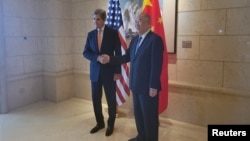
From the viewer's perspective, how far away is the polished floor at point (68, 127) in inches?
111

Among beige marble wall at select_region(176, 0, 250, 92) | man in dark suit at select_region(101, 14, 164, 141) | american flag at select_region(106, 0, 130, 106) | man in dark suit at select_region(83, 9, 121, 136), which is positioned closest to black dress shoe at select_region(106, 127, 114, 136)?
man in dark suit at select_region(83, 9, 121, 136)

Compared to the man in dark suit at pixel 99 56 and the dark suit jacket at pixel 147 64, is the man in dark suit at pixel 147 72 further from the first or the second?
the man in dark suit at pixel 99 56

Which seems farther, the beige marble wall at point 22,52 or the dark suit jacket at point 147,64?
the beige marble wall at point 22,52

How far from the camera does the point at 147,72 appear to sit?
A: 2305 mm

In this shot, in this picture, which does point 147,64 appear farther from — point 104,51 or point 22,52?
point 22,52

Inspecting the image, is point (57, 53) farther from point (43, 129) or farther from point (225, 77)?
point (225, 77)

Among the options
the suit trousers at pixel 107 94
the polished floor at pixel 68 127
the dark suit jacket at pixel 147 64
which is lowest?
the polished floor at pixel 68 127

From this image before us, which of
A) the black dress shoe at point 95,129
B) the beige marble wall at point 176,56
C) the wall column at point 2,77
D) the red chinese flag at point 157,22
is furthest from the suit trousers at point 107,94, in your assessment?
the wall column at point 2,77

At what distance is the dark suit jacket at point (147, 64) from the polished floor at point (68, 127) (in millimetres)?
846

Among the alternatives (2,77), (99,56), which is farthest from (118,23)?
(2,77)

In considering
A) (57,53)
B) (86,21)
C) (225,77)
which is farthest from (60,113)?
(225,77)

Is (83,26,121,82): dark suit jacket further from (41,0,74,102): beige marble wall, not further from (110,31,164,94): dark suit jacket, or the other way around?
(41,0,74,102): beige marble wall

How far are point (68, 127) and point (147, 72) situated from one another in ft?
5.00

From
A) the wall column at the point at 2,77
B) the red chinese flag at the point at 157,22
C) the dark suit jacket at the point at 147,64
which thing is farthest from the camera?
the wall column at the point at 2,77
